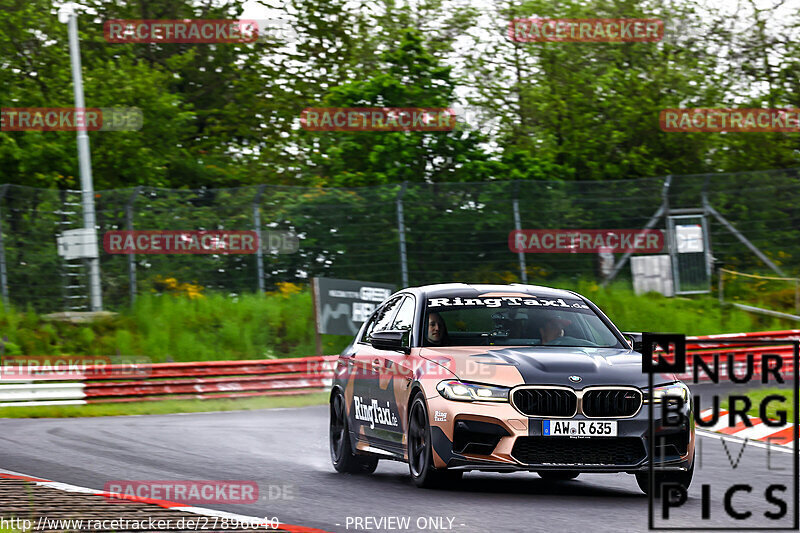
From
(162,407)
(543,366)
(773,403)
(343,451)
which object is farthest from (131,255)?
(543,366)

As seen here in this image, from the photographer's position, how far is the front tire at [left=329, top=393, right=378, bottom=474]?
11.0m

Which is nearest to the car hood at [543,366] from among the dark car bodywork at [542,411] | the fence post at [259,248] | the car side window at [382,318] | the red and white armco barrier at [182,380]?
the dark car bodywork at [542,411]

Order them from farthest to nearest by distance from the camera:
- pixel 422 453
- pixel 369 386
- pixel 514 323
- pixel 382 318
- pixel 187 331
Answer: pixel 187 331 → pixel 382 318 → pixel 369 386 → pixel 514 323 → pixel 422 453

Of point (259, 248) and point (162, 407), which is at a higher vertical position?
point (259, 248)

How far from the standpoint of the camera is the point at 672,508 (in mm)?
8609

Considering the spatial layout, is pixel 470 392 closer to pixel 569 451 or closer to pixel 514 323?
pixel 569 451

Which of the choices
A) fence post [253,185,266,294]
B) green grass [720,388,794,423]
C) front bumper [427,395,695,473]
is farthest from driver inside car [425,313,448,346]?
fence post [253,185,266,294]

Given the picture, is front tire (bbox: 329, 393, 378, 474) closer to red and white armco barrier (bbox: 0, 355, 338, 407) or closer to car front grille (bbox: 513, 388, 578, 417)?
car front grille (bbox: 513, 388, 578, 417)

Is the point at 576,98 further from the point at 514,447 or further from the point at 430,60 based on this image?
the point at 514,447

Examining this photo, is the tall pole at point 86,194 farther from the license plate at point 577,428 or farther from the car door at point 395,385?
the license plate at point 577,428

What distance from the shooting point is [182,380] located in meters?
23.0

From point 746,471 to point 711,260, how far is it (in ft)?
59.3

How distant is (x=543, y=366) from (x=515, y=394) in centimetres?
30

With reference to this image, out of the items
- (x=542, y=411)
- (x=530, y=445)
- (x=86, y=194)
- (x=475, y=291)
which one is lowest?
(x=530, y=445)
